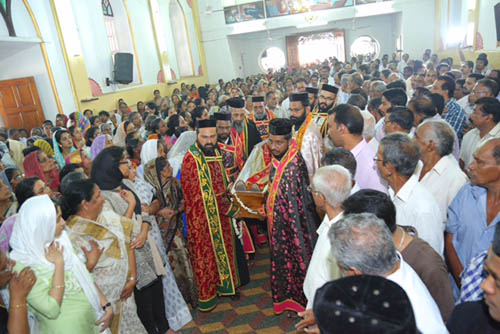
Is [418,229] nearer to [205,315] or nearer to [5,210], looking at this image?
[205,315]

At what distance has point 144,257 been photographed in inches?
102

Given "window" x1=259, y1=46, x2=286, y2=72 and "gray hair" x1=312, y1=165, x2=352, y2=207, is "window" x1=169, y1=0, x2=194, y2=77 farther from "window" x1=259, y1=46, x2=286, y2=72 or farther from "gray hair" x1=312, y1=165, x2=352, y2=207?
"gray hair" x1=312, y1=165, x2=352, y2=207

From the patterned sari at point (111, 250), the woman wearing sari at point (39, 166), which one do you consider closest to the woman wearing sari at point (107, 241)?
the patterned sari at point (111, 250)

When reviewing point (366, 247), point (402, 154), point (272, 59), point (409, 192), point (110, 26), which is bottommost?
point (409, 192)

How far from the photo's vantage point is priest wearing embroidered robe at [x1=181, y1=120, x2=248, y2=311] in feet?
10.2

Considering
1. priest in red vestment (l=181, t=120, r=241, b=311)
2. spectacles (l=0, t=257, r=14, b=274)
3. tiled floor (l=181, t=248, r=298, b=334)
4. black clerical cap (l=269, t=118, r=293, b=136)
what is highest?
black clerical cap (l=269, t=118, r=293, b=136)

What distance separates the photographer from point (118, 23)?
39.3 ft

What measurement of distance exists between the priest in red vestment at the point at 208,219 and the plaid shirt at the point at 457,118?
2783mm

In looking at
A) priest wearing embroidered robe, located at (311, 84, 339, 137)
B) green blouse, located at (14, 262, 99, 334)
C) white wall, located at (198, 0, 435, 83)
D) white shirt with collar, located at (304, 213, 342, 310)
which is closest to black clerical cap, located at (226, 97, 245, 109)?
priest wearing embroidered robe, located at (311, 84, 339, 137)

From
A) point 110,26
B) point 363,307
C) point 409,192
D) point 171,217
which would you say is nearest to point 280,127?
point 409,192

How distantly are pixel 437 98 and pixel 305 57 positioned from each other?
1802cm

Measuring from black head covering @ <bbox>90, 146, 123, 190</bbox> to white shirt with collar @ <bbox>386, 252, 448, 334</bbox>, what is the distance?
1911 mm

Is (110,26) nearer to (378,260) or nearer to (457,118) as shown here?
(457,118)

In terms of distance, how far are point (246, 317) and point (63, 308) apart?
1.72 meters
